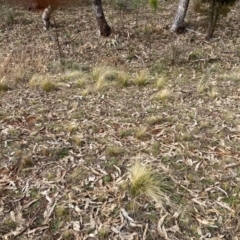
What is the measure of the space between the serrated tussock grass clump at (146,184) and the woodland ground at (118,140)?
0.05m

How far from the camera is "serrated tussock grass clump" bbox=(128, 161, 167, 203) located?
8.78ft

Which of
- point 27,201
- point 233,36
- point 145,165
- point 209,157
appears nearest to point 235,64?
point 233,36

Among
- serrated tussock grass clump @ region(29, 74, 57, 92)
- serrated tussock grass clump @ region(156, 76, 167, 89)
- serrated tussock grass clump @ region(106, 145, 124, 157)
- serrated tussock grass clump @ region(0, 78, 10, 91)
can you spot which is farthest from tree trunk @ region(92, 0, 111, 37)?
serrated tussock grass clump @ region(106, 145, 124, 157)

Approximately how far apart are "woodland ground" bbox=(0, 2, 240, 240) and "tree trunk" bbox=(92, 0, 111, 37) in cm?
65

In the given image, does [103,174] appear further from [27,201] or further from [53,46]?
[53,46]

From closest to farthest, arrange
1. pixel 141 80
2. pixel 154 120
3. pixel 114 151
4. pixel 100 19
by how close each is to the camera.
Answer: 1. pixel 114 151
2. pixel 154 120
3. pixel 141 80
4. pixel 100 19

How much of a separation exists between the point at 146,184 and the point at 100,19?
550 cm

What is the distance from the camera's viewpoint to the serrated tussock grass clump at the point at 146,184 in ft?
8.78

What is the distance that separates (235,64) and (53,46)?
381 centimetres

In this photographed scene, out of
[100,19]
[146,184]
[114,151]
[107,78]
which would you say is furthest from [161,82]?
[100,19]

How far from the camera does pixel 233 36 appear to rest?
739cm

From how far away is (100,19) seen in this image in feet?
24.5

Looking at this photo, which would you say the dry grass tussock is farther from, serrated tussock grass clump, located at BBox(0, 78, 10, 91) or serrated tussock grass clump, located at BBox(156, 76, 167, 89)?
serrated tussock grass clump, located at BBox(0, 78, 10, 91)

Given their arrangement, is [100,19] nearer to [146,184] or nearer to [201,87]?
[201,87]
